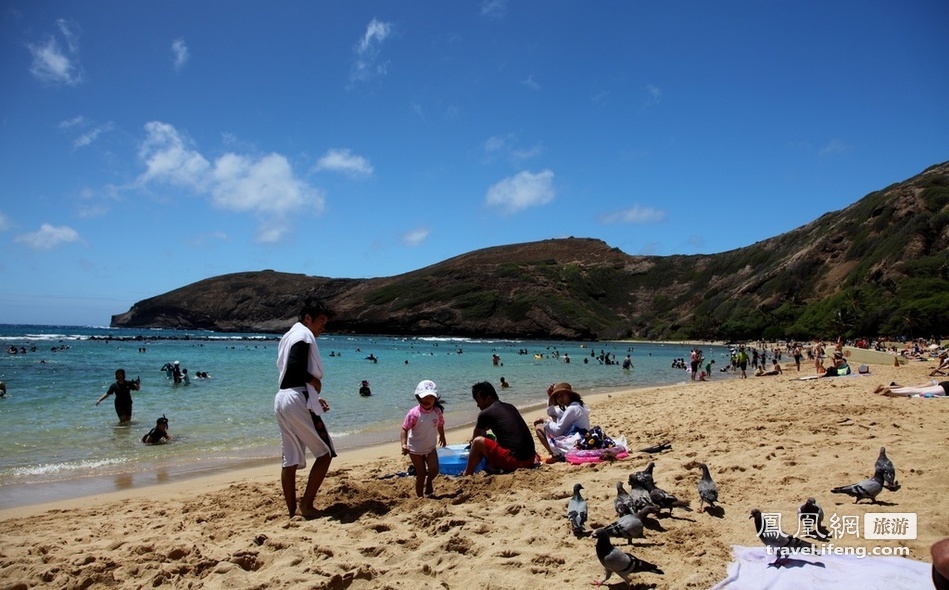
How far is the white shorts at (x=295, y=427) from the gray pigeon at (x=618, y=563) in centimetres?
279

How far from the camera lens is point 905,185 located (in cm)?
9575

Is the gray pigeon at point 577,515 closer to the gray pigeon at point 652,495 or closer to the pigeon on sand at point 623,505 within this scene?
the pigeon on sand at point 623,505

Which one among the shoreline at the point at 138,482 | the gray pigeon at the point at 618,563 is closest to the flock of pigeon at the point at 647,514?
the gray pigeon at the point at 618,563

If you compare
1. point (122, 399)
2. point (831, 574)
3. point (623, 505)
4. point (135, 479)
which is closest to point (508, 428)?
point (623, 505)

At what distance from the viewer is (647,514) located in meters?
4.82

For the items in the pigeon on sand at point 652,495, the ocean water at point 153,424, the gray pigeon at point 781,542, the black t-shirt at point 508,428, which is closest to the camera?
the gray pigeon at point 781,542

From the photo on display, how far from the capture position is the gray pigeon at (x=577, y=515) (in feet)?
15.4

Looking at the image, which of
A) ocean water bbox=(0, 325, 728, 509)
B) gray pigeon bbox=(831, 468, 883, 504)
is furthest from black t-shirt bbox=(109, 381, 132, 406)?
gray pigeon bbox=(831, 468, 883, 504)

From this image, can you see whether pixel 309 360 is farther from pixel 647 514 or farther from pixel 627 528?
pixel 647 514

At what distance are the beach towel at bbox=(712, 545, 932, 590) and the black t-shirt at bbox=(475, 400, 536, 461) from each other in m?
3.45

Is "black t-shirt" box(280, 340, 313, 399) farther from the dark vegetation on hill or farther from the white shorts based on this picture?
the dark vegetation on hill

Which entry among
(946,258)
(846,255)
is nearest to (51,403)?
(946,258)

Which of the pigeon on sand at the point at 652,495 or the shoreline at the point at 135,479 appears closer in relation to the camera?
the pigeon on sand at the point at 652,495

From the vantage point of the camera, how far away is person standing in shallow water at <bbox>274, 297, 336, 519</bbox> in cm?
525
